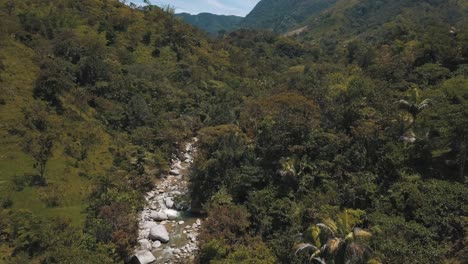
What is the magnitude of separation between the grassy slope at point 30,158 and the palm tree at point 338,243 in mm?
14847

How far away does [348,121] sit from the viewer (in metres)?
27.5

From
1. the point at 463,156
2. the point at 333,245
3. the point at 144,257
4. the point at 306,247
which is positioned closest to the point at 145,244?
the point at 144,257

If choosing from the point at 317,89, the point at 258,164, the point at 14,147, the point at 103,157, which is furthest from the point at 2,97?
the point at 317,89

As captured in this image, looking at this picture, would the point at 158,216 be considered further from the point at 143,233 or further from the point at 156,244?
the point at 156,244

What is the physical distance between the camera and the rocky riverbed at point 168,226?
893 inches

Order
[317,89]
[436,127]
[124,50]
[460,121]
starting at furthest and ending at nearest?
[124,50] < [317,89] < [436,127] < [460,121]

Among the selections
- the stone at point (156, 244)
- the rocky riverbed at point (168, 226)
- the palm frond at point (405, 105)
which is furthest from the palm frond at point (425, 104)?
the stone at point (156, 244)

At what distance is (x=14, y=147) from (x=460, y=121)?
29792 mm

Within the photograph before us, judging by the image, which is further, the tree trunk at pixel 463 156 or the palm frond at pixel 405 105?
→ the palm frond at pixel 405 105

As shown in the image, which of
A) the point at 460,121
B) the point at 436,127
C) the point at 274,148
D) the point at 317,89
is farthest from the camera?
the point at 317,89

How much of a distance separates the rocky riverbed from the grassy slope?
4445 mm

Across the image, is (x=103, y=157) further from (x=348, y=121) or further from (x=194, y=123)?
(x=348, y=121)

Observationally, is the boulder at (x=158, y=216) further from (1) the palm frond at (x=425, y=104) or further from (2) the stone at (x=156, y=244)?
(1) the palm frond at (x=425, y=104)

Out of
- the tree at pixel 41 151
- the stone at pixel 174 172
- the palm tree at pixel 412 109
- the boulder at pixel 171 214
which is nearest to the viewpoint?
the palm tree at pixel 412 109
